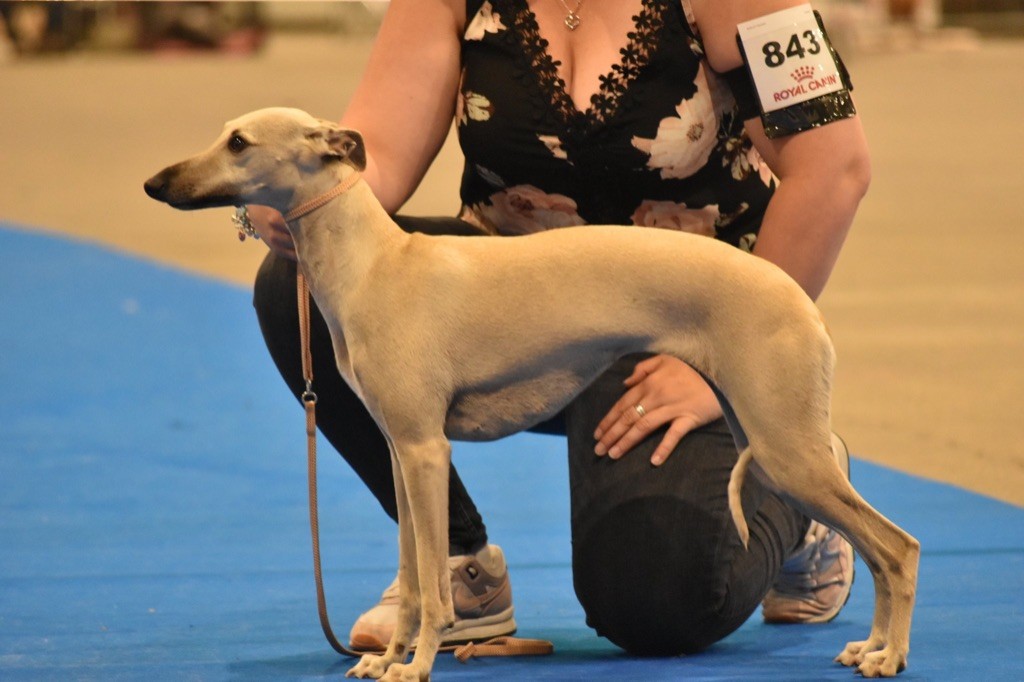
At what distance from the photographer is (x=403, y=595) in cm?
185

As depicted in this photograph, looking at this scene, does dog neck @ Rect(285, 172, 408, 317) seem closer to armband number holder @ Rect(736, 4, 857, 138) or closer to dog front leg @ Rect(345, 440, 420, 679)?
dog front leg @ Rect(345, 440, 420, 679)

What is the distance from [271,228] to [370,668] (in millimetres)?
596

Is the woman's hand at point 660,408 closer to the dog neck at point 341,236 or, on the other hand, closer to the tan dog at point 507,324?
the tan dog at point 507,324

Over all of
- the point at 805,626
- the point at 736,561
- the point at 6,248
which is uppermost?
the point at 736,561

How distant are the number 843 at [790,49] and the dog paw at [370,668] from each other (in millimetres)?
917

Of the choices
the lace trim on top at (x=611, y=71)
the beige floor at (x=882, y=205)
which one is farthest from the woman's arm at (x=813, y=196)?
the beige floor at (x=882, y=205)

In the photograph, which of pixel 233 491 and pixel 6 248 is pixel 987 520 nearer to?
pixel 233 491

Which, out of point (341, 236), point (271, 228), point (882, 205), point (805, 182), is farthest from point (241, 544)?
point (882, 205)

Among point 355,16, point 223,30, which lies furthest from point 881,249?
point 355,16

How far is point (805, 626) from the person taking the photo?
7.38 ft

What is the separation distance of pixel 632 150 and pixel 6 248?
4.84 meters

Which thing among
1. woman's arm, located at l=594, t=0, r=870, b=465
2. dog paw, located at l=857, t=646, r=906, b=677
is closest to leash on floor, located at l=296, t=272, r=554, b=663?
dog paw, located at l=857, t=646, r=906, b=677

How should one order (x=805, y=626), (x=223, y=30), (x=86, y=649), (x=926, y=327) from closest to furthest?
1. (x=86, y=649)
2. (x=805, y=626)
3. (x=926, y=327)
4. (x=223, y=30)

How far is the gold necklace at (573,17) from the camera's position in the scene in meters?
2.23
